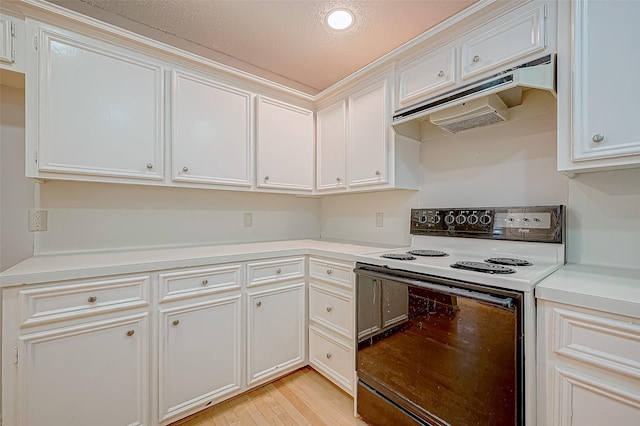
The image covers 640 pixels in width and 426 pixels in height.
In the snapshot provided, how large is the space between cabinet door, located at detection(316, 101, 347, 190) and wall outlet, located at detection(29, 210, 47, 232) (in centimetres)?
187

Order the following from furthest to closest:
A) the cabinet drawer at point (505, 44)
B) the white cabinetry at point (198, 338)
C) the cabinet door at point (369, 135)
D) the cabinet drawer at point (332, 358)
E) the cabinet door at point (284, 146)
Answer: the cabinet door at point (284, 146) → the cabinet door at point (369, 135) → the cabinet drawer at point (332, 358) → the white cabinetry at point (198, 338) → the cabinet drawer at point (505, 44)

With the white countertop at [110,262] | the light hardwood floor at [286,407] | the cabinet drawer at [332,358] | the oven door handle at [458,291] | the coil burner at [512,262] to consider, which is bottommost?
the light hardwood floor at [286,407]

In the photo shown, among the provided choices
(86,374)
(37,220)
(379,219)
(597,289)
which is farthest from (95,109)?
(597,289)

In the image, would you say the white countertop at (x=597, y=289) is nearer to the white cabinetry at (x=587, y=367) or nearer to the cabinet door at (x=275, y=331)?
the white cabinetry at (x=587, y=367)

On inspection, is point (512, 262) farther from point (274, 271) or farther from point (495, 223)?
point (274, 271)

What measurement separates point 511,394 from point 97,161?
2.27 m

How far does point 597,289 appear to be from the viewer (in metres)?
0.97

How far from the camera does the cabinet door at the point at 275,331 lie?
73.0 inches

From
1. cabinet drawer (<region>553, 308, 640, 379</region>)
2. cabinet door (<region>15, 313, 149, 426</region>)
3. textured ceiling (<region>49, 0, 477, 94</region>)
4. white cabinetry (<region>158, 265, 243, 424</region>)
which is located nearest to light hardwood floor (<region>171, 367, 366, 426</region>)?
white cabinetry (<region>158, 265, 243, 424</region>)

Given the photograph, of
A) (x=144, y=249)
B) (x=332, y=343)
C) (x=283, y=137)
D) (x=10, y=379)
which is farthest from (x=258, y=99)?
(x=10, y=379)

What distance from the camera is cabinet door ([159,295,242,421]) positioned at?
60.7 inches

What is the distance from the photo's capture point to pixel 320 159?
2506 mm

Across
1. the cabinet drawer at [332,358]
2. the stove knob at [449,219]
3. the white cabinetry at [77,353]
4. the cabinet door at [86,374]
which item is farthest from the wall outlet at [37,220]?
the stove knob at [449,219]

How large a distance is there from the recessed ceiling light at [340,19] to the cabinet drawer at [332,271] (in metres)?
1.64
